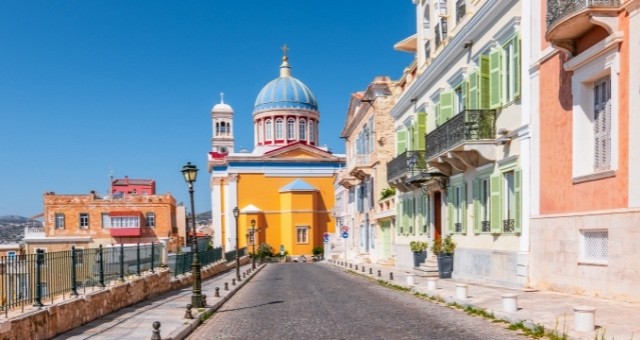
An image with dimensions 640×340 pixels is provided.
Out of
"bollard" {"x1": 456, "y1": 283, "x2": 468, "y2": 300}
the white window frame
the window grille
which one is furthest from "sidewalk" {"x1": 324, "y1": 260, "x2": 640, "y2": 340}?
the white window frame

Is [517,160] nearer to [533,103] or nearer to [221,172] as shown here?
[533,103]

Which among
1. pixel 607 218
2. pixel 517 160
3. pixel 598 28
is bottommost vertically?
pixel 607 218

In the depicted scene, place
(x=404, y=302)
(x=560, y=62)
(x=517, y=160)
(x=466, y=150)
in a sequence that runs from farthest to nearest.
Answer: (x=466, y=150) < (x=517, y=160) < (x=404, y=302) < (x=560, y=62)

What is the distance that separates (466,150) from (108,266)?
10.6 meters

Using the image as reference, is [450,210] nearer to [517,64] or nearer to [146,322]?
[517,64]

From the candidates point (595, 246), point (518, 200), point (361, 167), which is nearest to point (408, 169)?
point (518, 200)

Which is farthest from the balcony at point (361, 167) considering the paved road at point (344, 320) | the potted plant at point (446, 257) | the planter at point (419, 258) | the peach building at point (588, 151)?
the peach building at point (588, 151)

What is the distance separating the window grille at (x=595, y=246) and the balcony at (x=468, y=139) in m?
5.32

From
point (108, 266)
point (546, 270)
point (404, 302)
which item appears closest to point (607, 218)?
point (546, 270)

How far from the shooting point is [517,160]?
16703 mm

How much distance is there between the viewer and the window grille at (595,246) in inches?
498

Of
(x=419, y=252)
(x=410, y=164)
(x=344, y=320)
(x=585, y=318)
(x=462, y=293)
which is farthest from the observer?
(x=410, y=164)

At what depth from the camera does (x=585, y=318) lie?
8.95 meters

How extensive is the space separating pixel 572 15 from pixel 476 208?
28.4 feet
